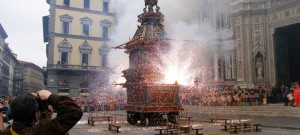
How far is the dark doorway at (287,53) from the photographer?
25.1 m

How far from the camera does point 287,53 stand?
84.9 feet

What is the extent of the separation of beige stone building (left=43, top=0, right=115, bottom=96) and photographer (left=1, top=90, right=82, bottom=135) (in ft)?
123

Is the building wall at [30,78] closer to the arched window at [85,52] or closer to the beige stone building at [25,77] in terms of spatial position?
the beige stone building at [25,77]

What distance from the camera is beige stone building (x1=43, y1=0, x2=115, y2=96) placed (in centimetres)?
3909

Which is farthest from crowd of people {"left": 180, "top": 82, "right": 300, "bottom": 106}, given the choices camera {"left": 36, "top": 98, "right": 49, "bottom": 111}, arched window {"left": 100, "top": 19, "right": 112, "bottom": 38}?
arched window {"left": 100, "top": 19, "right": 112, "bottom": 38}

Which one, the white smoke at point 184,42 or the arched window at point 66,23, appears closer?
the white smoke at point 184,42

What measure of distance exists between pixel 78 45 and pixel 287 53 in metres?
27.2

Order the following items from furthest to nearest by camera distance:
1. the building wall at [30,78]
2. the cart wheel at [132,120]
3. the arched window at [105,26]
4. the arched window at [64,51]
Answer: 1. the building wall at [30,78]
2. the arched window at [105,26]
3. the arched window at [64,51]
4. the cart wheel at [132,120]

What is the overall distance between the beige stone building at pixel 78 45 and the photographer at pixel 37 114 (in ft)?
123

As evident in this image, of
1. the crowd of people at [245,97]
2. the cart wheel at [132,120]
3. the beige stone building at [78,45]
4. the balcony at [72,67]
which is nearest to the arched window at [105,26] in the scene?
the beige stone building at [78,45]

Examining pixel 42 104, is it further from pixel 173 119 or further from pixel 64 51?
pixel 64 51

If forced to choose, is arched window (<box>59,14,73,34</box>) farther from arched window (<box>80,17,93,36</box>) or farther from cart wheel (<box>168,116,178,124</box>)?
cart wheel (<box>168,116,178,124</box>)

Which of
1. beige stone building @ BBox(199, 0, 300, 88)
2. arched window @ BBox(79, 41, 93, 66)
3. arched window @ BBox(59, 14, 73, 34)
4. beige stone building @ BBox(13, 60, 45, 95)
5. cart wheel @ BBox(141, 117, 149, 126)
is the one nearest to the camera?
cart wheel @ BBox(141, 117, 149, 126)

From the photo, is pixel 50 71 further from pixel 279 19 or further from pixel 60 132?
pixel 60 132
